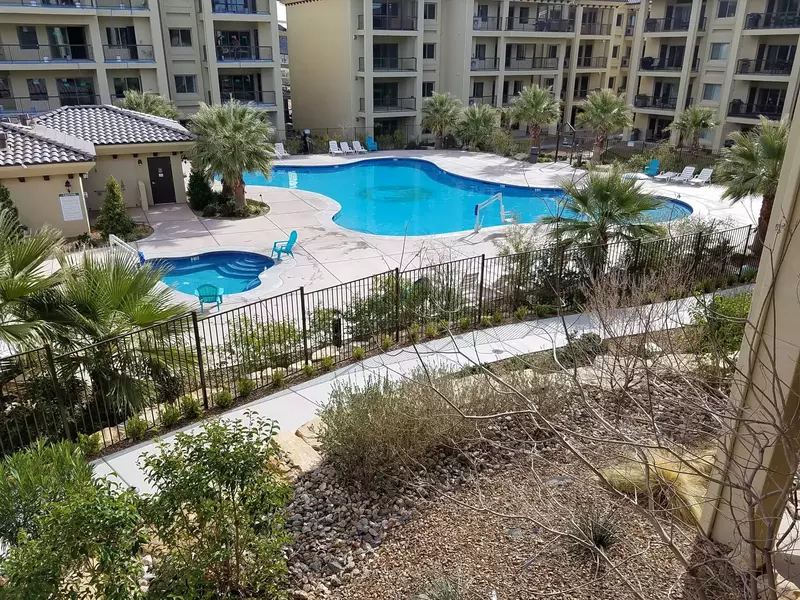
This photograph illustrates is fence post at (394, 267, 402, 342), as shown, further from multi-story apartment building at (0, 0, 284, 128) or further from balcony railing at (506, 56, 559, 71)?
balcony railing at (506, 56, 559, 71)

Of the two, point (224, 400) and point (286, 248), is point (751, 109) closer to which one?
point (286, 248)

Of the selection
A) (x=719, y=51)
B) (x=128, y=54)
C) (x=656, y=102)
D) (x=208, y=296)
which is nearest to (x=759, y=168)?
(x=208, y=296)

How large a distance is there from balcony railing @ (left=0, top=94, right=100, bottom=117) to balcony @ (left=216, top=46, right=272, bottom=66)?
740cm

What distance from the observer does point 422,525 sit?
695 cm

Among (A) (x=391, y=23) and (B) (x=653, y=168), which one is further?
(A) (x=391, y=23)

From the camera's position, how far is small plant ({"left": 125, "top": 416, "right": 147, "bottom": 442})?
360 inches

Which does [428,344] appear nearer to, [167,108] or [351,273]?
[351,273]

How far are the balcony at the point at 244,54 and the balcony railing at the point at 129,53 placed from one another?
3802 millimetres

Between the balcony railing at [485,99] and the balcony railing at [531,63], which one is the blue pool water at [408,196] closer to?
the balcony railing at [485,99]

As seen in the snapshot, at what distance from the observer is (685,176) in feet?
97.6

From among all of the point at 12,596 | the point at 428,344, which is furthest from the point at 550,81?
the point at 12,596

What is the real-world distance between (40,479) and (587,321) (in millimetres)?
11200

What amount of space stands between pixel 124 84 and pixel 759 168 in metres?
33.2

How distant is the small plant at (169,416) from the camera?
9.50m
